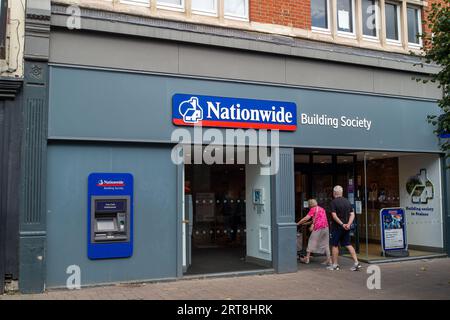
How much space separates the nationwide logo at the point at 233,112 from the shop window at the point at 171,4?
1924 millimetres

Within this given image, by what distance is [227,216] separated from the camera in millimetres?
12562

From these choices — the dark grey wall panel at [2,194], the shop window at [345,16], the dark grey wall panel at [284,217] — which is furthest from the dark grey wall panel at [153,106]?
the shop window at [345,16]

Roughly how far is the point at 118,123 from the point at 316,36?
512cm

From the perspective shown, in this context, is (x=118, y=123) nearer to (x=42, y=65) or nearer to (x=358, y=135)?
(x=42, y=65)

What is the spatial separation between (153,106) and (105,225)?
7.87 ft

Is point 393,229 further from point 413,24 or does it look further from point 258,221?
point 413,24

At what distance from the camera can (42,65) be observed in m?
8.10

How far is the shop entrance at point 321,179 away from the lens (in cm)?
1262

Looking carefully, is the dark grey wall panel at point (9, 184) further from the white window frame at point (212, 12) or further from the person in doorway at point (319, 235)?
the person in doorway at point (319, 235)

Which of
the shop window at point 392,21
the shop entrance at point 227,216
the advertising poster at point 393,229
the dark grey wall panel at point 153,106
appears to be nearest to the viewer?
the dark grey wall panel at point 153,106

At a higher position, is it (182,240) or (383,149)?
(383,149)

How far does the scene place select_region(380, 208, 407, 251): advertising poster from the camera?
38.6 ft
